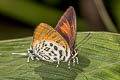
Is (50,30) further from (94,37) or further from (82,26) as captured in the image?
(82,26)

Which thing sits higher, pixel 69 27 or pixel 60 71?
pixel 69 27

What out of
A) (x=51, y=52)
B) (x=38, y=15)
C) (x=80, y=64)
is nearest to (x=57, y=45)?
(x=51, y=52)

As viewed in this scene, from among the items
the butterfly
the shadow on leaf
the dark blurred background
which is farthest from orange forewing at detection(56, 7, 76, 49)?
the dark blurred background

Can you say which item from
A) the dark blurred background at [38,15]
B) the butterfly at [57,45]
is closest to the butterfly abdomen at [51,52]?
the butterfly at [57,45]

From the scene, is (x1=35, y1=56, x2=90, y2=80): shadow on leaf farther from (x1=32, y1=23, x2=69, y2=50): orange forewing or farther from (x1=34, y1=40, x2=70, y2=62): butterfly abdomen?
(x1=32, y1=23, x2=69, y2=50): orange forewing

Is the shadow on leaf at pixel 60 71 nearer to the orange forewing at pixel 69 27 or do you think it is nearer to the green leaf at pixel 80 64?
the green leaf at pixel 80 64

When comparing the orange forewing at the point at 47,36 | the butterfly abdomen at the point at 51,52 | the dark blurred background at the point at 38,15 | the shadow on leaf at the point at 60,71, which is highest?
the dark blurred background at the point at 38,15

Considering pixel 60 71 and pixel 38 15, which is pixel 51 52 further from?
pixel 38 15
